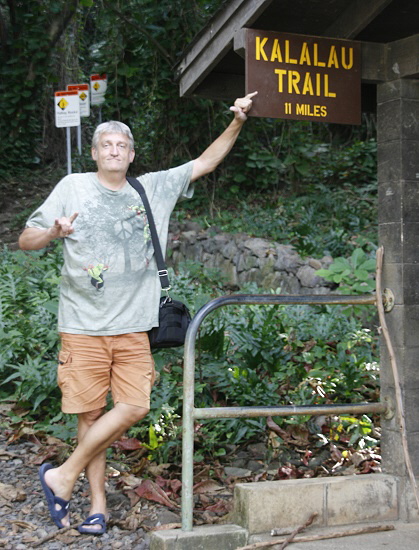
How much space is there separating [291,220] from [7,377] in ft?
17.6

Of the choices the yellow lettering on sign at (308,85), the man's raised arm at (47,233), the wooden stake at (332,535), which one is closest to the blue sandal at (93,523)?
the wooden stake at (332,535)

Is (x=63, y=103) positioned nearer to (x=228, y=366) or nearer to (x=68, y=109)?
(x=68, y=109)

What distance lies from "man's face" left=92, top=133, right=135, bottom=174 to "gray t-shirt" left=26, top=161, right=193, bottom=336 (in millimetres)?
98

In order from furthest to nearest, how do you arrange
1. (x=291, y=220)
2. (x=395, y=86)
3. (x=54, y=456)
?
(x=291, y=220) < (x=54, y=456) < (x=395, y=86)

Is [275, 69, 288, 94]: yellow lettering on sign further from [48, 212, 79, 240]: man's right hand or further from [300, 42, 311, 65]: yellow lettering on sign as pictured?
[48, 212, 79, 240]: man's right hand

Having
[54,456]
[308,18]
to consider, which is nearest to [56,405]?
[54,456]

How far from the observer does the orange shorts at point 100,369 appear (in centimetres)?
346

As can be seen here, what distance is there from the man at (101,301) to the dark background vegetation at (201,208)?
98cm

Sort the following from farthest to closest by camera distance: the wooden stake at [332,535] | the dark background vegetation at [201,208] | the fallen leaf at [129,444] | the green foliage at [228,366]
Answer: the dark background vegetation at [201,208] → the green foliage at [228,366] → the fallen leaf at [129,444] → the wooden stake at [332,535]

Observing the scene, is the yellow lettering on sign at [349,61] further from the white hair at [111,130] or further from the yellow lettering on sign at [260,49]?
the white hair at [111,130]

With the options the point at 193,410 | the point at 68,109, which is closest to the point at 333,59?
the point at 193,410

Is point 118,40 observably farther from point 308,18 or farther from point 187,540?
point 187,540

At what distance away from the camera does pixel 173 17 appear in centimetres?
1106

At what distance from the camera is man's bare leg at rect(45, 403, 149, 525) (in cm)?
347
